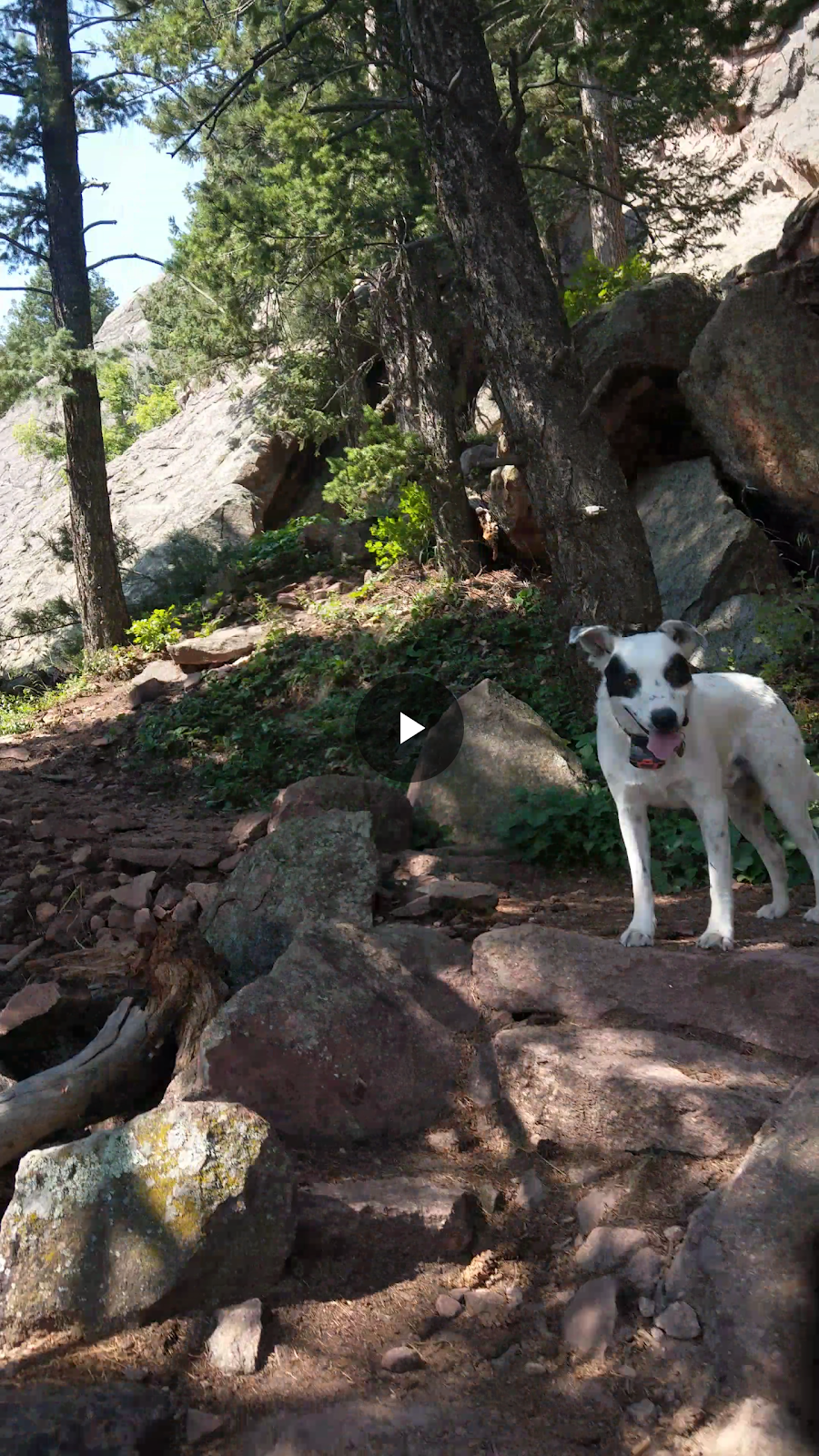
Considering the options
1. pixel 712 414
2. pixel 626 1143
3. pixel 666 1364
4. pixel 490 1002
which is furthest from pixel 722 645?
pixel 666 1364

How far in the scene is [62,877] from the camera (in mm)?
6770

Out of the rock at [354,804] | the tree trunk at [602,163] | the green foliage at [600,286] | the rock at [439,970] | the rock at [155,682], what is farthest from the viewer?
the tree trunk at [602,163]

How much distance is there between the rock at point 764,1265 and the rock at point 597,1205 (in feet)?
1.28

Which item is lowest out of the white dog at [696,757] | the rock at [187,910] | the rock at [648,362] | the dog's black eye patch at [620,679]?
the rock at [187,910]

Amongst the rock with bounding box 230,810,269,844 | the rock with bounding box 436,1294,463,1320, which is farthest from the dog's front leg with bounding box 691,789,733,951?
the rock with bounding box 230,810,269,844

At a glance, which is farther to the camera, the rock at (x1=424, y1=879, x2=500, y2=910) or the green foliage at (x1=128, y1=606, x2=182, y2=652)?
the green foliage at (x1=128, y1=606, x2=182, y2=652)

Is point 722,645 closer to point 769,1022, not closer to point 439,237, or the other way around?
point 439,237

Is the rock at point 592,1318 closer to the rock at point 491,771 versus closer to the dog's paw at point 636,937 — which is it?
the dog's paw at point 636,937

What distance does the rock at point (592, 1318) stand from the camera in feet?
10.2

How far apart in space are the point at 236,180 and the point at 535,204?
3.77 meters

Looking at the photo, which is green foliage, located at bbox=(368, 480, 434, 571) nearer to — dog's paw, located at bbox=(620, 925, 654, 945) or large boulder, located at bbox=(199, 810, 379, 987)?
large boulder, located at bbox=(199, 810, 379, 987)

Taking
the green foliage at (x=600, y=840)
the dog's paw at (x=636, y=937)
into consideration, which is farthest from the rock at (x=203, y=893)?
the dog's paw at (x=636, y=937)

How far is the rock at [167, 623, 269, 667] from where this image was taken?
41.3 ft

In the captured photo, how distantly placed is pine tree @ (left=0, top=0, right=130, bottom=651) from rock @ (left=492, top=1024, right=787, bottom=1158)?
11422mm
